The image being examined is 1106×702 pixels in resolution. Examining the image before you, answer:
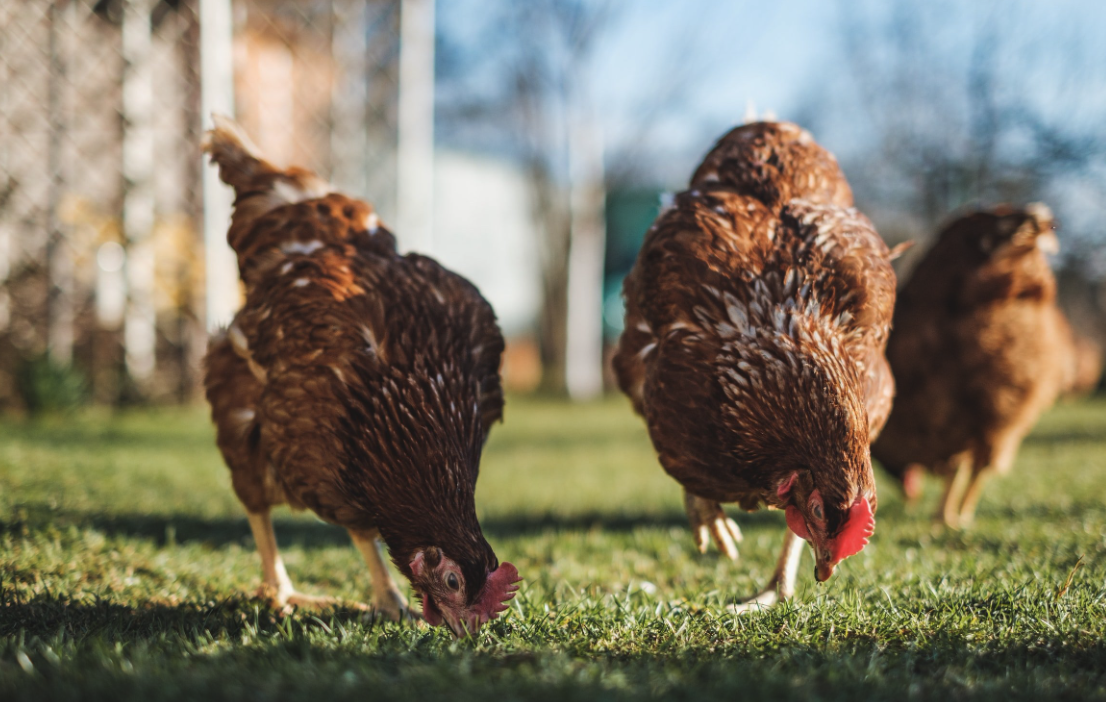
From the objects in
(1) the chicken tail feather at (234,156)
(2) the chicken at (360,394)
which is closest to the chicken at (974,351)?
(2) the chicken at (360,394)

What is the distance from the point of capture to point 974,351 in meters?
4.47

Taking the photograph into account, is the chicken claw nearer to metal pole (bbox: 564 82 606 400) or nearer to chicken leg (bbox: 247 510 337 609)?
chicken leg (bbox: 247 510 337 609)

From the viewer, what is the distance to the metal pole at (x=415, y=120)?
10.5 m

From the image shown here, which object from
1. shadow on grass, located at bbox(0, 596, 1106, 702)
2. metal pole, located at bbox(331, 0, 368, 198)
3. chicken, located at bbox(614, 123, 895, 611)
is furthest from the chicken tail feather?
metal pole, located at bbox(331, 0, 368, 198)

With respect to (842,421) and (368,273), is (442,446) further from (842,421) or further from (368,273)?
(842,421)

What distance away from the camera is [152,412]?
8016 millimetres

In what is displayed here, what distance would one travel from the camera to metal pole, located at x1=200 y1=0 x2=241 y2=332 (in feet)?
26.9

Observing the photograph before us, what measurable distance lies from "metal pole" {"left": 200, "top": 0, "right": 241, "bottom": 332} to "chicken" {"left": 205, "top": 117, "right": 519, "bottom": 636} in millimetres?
5628

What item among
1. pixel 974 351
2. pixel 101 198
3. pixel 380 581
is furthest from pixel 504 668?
pixel 101 198

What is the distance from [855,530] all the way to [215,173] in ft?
27.5

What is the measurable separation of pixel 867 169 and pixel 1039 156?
3.31 m

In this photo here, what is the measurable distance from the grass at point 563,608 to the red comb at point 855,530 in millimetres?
200

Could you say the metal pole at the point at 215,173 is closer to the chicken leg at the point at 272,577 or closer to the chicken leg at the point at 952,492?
the chicken leg at the point at 272,577

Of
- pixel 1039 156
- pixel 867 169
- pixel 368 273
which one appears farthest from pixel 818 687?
pixel 867 169
